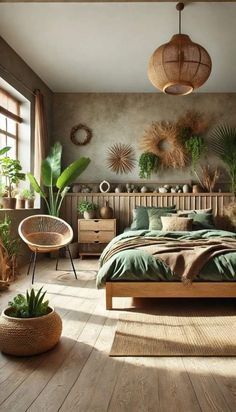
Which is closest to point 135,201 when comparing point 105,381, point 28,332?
point 28,332

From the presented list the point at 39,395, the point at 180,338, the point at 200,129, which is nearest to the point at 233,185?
the point at 200,129

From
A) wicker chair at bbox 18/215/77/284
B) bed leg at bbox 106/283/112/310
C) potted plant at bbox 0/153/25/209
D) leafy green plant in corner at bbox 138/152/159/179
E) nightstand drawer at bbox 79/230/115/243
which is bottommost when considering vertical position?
bed leg at bbox 106/283/112/310

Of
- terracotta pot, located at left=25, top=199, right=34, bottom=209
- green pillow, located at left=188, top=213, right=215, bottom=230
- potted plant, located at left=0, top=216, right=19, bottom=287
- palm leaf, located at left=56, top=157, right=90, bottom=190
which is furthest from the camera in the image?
terracotta pot, located at left=25, top=199, right=34, bottom=209

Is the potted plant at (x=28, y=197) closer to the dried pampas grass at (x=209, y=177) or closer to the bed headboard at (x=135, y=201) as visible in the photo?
the bed headboard at (x=135, y=201)

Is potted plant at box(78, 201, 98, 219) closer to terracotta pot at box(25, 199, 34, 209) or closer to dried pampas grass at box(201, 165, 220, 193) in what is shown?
terracotta pot at box(25, 199, 34, 209)

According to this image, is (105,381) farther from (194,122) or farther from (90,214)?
(194,122)

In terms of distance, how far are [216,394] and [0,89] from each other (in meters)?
5.12

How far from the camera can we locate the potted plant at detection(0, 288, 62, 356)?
2617 mm

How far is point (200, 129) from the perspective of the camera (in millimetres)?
7730

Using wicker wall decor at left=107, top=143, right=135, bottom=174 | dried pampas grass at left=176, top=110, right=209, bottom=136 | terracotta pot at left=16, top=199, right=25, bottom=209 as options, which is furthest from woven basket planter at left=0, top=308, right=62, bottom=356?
dried pampas grass at left=176, top=110, right=209, bottom=136

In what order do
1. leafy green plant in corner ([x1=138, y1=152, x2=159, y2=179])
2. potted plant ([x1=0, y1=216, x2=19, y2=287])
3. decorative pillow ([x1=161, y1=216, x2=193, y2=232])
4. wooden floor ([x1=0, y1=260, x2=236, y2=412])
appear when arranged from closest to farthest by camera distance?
wooden floor ([x1=0, y1=260, x2=236, y2=412])
potted plant ([x1=0, y1=216, x2=19, y2=287])
decorative pillow ([x1=161, y1=216, x2=193, y2=232])
leafy green plant in corner ([x1=138, y1=152, x2=159, y2=179])

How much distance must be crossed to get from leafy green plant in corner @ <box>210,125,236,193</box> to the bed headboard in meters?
0.42

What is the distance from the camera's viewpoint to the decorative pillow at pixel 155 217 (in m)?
6.27

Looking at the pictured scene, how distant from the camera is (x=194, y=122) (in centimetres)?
774
